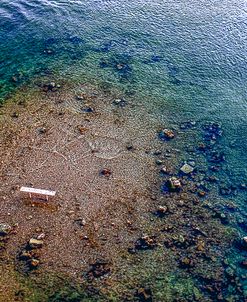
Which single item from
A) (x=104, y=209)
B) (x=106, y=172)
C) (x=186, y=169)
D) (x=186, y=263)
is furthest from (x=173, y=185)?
(x=186, y=263)

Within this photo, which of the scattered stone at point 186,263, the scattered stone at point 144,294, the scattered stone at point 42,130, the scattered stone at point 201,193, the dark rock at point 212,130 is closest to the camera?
the scattered stone at point 144,294

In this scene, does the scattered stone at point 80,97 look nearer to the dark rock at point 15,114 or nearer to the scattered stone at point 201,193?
the dark rock at point 15,114

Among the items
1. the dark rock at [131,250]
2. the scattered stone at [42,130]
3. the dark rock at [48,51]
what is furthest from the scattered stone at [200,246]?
the dark rock at [48,51]

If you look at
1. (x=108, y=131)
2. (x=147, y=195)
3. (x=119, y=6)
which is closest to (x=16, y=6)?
(x=119, y=6)

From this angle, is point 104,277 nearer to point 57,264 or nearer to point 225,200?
point 57,264

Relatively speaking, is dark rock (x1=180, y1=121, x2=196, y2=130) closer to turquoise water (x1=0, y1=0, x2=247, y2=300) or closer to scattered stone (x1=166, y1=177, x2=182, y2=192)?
turquoise water (x1=0, y1=0, x2=247, y2=300)

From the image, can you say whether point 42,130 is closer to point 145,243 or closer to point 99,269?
point 145,243
